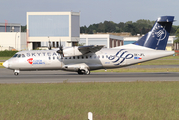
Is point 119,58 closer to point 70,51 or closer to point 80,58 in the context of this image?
point 80,58

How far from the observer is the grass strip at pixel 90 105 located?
38.6ft

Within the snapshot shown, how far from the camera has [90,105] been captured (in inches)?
554

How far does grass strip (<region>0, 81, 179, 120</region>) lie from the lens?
11.8 meters

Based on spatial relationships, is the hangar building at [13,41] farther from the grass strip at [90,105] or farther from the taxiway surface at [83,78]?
the grass strip at [90,105]

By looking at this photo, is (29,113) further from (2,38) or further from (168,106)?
(2,38)

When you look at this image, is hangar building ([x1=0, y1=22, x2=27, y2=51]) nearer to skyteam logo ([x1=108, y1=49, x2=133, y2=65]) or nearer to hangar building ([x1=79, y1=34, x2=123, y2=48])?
hangar building ([x1=79, y1=34, x2=123, y2=48])

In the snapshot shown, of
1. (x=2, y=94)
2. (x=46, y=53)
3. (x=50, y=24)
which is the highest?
(x=50, y=24)

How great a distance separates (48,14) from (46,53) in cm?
6456

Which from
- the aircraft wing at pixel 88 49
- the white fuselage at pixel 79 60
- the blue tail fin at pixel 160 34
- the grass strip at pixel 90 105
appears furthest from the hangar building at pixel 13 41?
the grass strip at pixel 90 105

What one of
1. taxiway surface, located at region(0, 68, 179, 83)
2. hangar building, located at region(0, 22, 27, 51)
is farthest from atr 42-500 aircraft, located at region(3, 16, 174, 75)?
hangar building, located at region(0, 22, 27, 51)

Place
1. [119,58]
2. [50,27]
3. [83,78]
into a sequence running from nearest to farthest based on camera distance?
1. [83,78]
2. [119,58]
3. [50,27]

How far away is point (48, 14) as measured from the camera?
313 feet

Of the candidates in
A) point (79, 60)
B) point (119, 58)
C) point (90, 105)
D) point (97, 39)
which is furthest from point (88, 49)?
point (97, 39)

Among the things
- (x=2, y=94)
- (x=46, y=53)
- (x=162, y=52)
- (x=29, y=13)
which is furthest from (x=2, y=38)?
(x=2, y=94)
